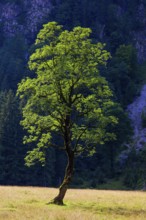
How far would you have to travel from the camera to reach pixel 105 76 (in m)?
124

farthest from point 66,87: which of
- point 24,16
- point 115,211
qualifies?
point 24,16

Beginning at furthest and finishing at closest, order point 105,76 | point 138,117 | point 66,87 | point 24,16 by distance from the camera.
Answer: point 24,16 → point 105,76 → point 138,117 → point 66,87

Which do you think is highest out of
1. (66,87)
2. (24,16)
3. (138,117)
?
(24,16)

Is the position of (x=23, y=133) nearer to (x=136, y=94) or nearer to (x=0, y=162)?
(x=0, y=162)

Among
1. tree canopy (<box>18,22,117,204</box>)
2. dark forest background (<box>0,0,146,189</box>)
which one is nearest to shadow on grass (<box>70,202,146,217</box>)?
tree canopy (<box>18,22,117,204</box>)

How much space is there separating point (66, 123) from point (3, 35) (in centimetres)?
13390

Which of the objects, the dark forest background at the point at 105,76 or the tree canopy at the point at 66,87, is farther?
the dark forest background at the point at 105,76

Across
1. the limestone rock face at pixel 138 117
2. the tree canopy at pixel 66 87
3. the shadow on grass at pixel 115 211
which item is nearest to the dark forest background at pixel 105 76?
the limestone rock face at pixel 138 117

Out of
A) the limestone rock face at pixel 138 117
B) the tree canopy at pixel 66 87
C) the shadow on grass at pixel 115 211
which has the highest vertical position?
the limestone rock face at pixel 138 117

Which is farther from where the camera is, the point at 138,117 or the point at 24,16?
the point at 24,16

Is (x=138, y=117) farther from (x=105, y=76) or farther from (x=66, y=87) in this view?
(x=66, y=87)

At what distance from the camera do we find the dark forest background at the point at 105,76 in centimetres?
8969

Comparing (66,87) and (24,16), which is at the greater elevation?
(24,16)

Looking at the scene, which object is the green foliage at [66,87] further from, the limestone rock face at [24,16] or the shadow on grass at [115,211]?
the limestone rock face at [24,16]
